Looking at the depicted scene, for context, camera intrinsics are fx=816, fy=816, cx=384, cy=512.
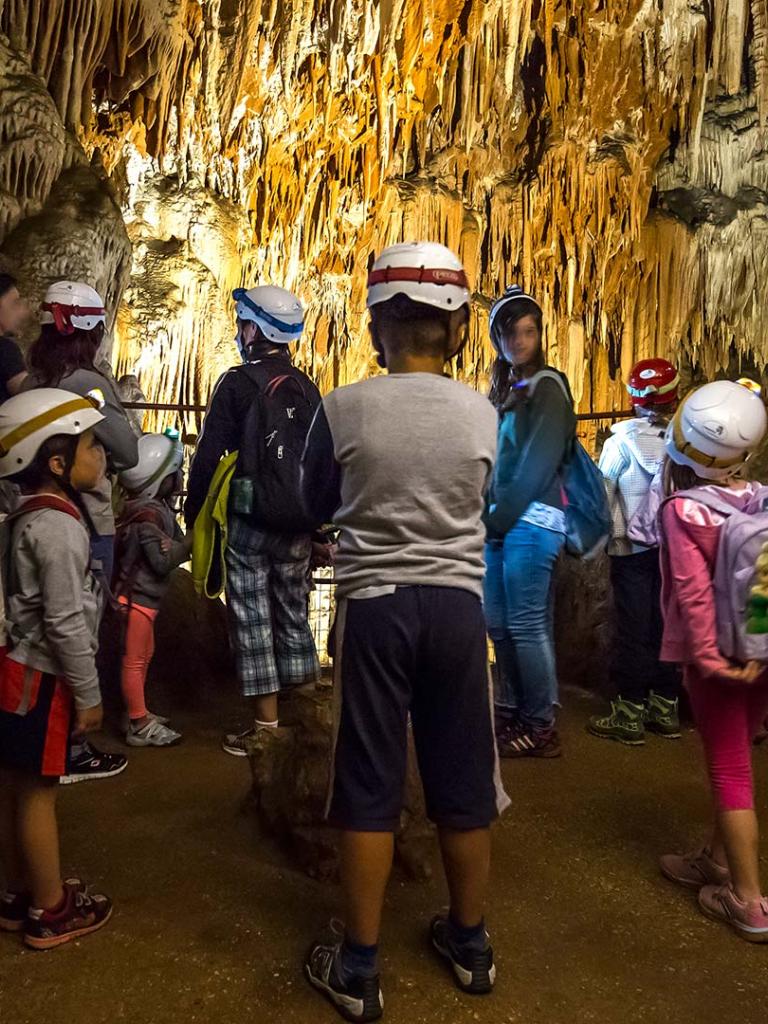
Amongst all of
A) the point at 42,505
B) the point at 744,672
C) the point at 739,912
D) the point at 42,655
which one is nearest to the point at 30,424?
the point at 42,505

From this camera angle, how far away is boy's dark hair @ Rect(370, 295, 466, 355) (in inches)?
71.2

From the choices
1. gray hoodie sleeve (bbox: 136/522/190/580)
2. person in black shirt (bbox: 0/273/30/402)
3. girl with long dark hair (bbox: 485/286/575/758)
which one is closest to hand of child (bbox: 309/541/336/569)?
gray hoodie sleeve (bbox: 136/522/190/580)

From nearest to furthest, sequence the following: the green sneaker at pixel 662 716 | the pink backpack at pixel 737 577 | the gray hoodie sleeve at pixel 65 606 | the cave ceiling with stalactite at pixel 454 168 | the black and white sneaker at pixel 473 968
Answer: the black and white sneaker at pixel 473 968 → the gray hoodie sleeve at pixel 65 606 → the pink backpack at pixel 737 577 → the green sneaker at pixel 662 716 → the cave ceiling with stalactite at pixel 454 168

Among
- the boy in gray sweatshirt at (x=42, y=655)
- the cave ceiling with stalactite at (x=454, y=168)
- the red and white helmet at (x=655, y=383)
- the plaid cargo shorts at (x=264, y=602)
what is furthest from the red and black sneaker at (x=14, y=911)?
the cave ceiling with stalactite at (x=454, y=168)

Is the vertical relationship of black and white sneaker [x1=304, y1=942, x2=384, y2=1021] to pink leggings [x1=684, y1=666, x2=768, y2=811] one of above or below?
below

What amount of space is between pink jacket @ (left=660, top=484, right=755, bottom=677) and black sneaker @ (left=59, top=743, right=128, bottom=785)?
6.66 ft

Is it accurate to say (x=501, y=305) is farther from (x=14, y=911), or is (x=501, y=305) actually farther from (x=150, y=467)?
(x=14, y=911)

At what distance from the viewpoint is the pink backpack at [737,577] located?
202 cm

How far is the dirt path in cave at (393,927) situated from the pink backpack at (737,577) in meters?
0.74

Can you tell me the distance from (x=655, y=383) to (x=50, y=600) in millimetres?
2800

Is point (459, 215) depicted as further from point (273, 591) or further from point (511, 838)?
point (511, 838)

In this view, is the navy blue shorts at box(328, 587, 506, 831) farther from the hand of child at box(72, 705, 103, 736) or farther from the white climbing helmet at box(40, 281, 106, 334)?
the white climbing helmet at box(40, 281, 106, 334)

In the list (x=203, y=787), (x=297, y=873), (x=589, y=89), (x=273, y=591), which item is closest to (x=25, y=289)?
(x=273, y=591)

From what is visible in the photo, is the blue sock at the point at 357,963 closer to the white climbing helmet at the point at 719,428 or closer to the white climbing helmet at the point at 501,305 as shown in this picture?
the white climbing helmet at the point at 719,428
